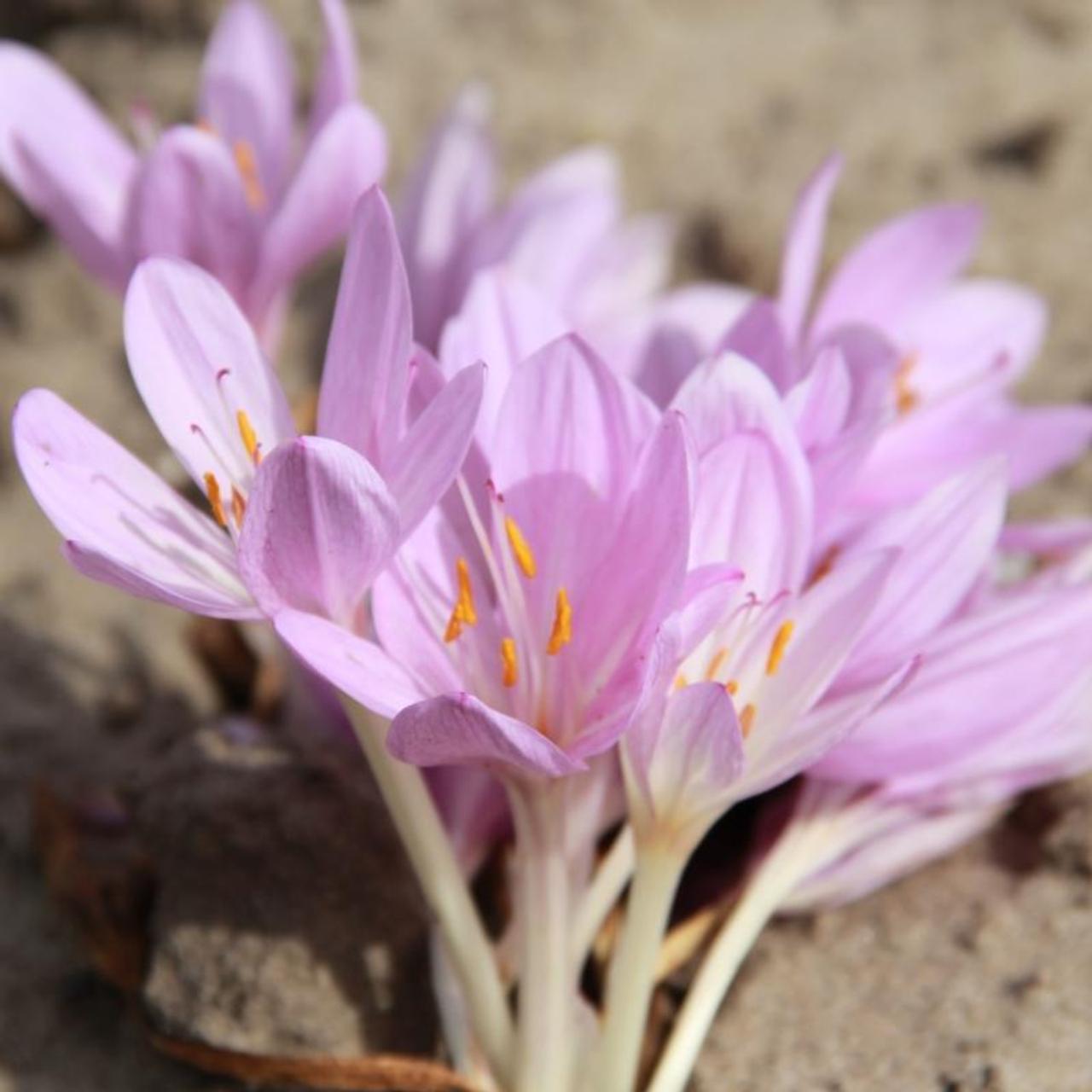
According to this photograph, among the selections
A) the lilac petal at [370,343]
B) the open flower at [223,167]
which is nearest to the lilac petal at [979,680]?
the lilac petal at [370,343]

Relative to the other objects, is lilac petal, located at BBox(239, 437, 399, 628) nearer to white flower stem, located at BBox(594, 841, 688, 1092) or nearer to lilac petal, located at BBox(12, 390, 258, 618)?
lilac petal, located at BBox(12, 390, 258, 618)

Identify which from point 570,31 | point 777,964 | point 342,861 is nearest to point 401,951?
point 342,861

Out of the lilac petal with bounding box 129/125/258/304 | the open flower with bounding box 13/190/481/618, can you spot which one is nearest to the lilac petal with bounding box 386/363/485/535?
the open flower with bounding box 13/190/481/618

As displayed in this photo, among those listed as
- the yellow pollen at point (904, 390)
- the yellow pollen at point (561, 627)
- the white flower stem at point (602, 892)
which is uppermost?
the yellow pollen at point (561, 627)

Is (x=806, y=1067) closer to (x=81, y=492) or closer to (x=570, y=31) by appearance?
(x=81, y=492)

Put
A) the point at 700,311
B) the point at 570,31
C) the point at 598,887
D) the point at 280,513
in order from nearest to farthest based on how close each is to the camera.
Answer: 1. the point at 280,513
2. the point at 598,887
3. the point at 700,311
4. the point at 570,31

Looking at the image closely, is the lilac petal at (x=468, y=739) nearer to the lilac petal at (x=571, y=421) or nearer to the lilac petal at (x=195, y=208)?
the lilac petal at (x=571, y=421)
